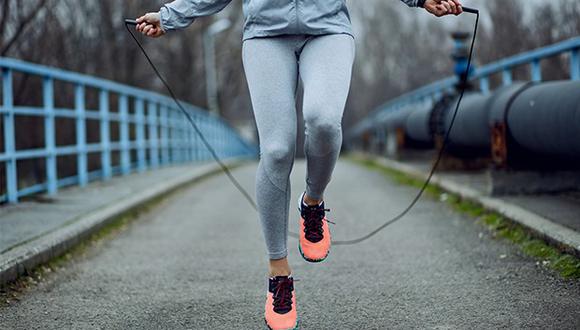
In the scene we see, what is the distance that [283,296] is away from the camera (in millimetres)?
3092

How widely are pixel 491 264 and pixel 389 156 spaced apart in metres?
10.1

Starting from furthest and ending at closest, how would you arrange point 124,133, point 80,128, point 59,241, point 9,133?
point 124,133 < point 80,128 < point 9,133 < point 59,241

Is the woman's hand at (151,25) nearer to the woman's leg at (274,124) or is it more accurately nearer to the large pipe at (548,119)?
the woman's leg at (274,124)

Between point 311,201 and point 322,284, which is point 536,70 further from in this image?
point 311,201

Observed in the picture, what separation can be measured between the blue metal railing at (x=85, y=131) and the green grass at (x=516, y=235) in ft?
12.8

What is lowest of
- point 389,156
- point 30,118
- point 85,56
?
point 389,156

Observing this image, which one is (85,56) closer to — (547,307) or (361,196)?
(361,196)

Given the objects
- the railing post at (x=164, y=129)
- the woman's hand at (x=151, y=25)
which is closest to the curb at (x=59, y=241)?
the woman's hand at (x=151, y=25)

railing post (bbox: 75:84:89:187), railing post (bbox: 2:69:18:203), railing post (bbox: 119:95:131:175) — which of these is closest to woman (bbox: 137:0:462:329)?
railing post (bbox: 2:69:18:203)

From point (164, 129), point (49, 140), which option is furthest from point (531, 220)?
point (164, 129)

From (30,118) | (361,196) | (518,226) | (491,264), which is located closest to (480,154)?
(361,196)

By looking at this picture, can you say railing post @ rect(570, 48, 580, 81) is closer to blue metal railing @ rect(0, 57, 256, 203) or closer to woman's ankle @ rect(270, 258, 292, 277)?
woman's ankle @ rect(270, 258, 292, 277)

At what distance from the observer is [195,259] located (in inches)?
193

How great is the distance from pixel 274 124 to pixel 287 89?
0.52 ft
